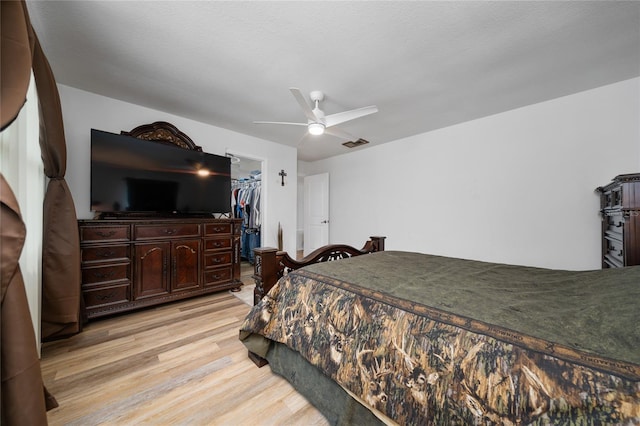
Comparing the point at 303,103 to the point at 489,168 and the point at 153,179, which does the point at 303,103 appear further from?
the point at 489,168

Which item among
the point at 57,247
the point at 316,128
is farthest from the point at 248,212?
the point at 57,247

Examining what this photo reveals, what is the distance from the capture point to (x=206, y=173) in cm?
303

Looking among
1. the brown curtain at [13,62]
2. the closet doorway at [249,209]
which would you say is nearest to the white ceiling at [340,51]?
the brown curtain at [13,62]

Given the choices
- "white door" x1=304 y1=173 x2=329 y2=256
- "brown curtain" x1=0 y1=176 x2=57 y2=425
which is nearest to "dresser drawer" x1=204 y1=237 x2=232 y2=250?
"brown curtain" x1=0 y1=176 x2=57 y2=425

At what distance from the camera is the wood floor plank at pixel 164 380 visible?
120cm

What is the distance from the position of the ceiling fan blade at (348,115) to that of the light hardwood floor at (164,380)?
219 centimetres

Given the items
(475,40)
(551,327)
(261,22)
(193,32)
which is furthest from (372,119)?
(551,327)

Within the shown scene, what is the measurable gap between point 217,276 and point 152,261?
727 mm

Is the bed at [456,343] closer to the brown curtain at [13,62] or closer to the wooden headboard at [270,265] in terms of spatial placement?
the wooden headboard at [270,265]

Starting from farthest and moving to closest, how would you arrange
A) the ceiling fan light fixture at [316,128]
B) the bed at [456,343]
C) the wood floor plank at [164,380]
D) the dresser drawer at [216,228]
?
the dresser drawer at [216,228] → the ceiling fan light fixture at [316,128] → the wood floor plank at [164,380] → the bed at [456,343]

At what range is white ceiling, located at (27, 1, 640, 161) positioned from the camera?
150 centimetres

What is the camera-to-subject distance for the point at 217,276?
2902mm

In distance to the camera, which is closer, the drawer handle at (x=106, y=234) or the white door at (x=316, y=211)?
the drawer handle at (x=106, y=234)

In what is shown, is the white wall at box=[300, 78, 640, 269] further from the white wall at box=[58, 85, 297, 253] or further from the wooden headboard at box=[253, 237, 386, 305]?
the wooden headboard at box=[253, 237, 386, 305]
